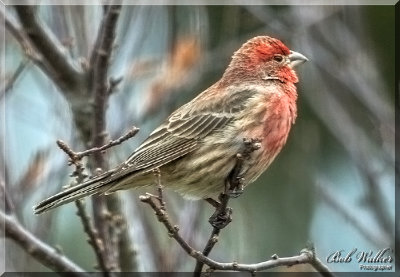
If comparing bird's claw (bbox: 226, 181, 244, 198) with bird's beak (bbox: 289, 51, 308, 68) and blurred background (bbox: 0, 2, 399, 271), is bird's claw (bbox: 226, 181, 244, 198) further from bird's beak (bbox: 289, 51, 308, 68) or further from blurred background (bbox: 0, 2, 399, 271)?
bird's beak (bbox: 289, 51, 308, 68)

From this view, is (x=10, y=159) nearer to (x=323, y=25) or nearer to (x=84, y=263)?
(x=323, y=25)

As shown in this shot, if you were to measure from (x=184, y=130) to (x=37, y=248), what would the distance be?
166 cm

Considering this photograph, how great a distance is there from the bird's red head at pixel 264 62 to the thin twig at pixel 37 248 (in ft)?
7.37

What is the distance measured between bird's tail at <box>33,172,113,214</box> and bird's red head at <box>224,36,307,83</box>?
78.6 inches

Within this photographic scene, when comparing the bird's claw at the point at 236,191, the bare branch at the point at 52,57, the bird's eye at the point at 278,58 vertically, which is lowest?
the bird's claw at the point at 236,191

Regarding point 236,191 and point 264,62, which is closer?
point 236,191

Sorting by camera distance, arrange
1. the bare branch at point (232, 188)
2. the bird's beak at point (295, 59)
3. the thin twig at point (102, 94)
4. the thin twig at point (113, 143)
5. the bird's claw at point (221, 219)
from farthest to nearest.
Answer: the bird's beak at point (295, 59) < the thin twig at point (102, 94) < the bird's claw at point (221, 219) < the bare branch at point (232, 188) < the thin twig at point (113, 143)

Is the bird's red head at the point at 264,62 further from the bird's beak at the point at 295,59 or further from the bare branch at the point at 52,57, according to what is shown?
the bare branch at the point at 52,57

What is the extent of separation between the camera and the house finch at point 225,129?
7.16 m

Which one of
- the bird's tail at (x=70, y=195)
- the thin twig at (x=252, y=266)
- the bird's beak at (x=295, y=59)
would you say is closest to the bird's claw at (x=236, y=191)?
the thin twig at (x=252, y=266)

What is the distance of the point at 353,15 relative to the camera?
7.50m

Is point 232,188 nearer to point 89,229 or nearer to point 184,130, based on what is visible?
point 89,229

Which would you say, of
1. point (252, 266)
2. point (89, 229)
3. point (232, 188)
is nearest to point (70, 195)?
point (89, 229)

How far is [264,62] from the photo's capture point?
7.97 metres
